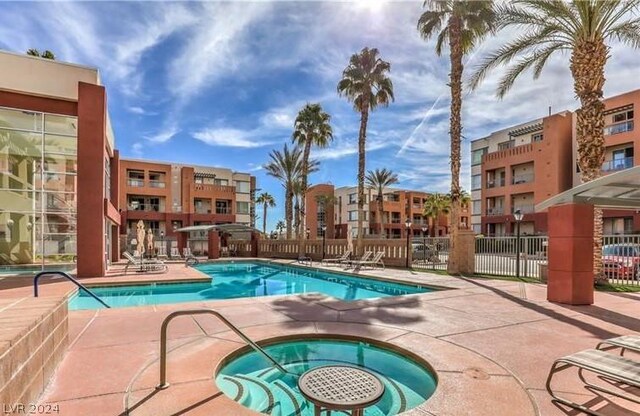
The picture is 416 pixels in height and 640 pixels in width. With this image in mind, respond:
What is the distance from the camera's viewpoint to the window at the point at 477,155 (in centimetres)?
4700

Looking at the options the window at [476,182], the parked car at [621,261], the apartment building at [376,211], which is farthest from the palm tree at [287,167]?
the window at [476,182]

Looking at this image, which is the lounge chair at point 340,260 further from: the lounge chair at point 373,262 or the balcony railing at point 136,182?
the balcony railing at point 136,182

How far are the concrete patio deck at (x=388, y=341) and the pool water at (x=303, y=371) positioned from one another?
0.22m

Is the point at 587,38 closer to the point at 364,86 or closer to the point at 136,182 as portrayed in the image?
the point at 364,86

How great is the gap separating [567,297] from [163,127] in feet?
93.4

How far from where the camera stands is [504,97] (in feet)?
47.2

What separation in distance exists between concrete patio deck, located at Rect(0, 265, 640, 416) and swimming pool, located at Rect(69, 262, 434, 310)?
264 cm

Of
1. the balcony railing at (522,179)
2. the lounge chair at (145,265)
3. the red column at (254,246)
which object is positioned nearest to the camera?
the lounge chair at (145,265)

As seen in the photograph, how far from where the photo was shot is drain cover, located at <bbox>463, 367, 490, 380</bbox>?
13.1 ft

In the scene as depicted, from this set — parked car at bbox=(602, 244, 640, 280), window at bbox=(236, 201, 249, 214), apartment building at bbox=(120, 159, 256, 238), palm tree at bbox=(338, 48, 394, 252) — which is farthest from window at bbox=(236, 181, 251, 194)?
parked car at bbox=(602, 244, 640, 280)

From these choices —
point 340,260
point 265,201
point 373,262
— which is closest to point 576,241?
point 373,262

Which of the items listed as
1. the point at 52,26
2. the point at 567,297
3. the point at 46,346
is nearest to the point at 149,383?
the point at 46,346

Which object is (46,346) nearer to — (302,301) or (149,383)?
(149,383)

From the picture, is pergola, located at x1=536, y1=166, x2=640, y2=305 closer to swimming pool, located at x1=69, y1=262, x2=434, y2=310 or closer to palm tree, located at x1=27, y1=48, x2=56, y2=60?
swimming pool, located at x1=69, y1=262, x2=434, y2=310
